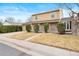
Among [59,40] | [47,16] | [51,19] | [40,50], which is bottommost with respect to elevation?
[40,50]

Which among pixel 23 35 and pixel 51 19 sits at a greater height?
pixel 51 19

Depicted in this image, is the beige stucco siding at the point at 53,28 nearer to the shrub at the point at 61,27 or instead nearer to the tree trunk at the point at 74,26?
the shrub at the point at 61,27

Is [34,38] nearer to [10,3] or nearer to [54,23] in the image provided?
[54,23]

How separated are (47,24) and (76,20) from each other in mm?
1010

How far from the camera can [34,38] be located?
641 cm

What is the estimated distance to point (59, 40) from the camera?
18.4ft

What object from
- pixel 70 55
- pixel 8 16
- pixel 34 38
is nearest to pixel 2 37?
pixel 34 38

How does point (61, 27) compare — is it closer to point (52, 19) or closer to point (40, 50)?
point (52, 19)

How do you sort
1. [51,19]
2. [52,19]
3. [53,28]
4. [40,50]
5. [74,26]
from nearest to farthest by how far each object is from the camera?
[40,50] < [74,26] < [53,28] < [52,19] < [51,19]

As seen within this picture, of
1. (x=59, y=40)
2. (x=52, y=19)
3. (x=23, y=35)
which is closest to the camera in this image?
(x=59, y=40)

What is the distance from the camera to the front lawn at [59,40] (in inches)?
199

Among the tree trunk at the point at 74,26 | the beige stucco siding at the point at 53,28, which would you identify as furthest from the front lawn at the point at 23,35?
the tree trunk at the point at 74,26

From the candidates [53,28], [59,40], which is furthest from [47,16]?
[59,40]

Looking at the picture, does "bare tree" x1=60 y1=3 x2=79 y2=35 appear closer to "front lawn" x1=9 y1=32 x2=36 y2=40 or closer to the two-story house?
the two-story house
